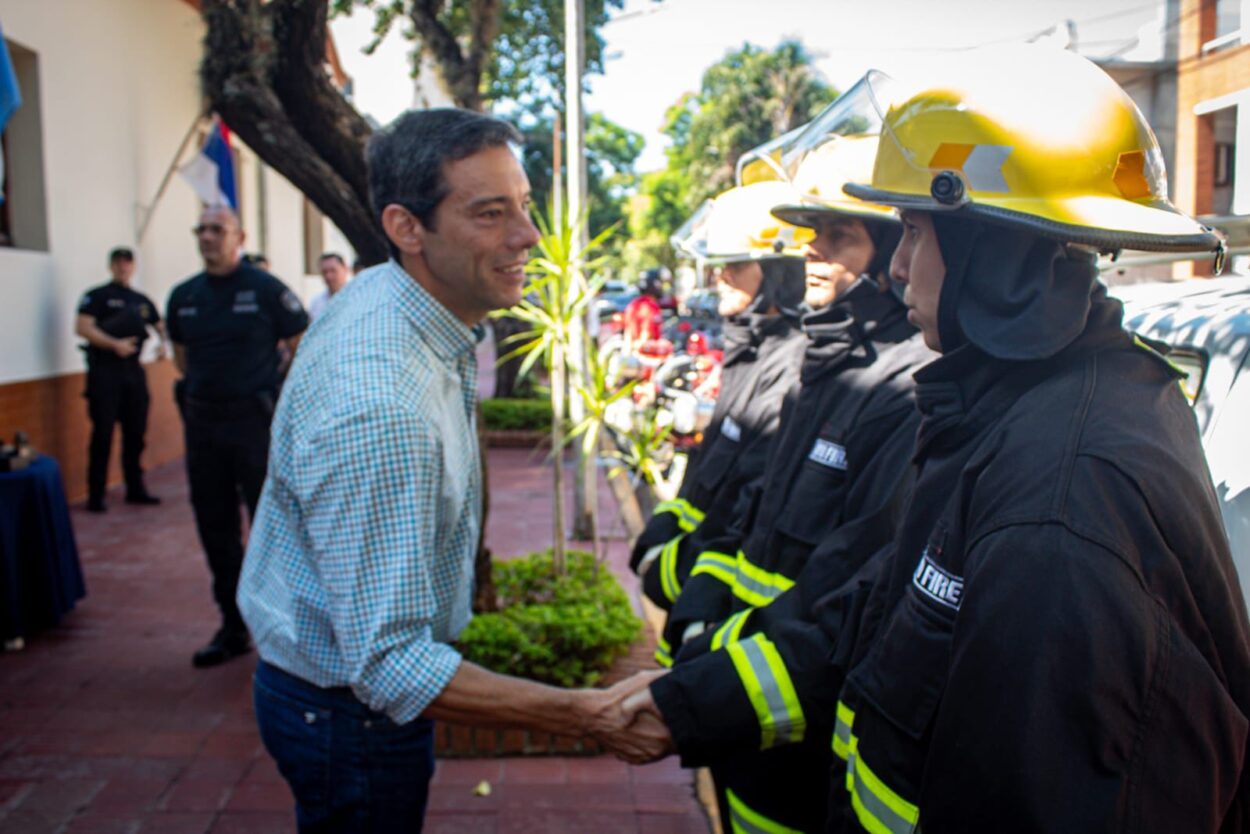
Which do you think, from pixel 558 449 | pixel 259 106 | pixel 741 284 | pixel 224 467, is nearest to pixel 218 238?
pixel 259 106

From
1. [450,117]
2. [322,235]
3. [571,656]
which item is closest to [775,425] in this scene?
Answer: [450,117]

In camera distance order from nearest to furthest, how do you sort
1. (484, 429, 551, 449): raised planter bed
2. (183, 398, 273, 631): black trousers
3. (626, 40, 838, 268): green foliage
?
(183, 398, 273, 631): black trousers
(484, 429, 551, 449): raised planter bed
(626, 40, 838, 268): green foliage

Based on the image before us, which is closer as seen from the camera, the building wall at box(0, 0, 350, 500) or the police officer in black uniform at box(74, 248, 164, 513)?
the building wall at box(0, 0, 350, 500)

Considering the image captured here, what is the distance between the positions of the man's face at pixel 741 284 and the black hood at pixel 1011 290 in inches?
81.8

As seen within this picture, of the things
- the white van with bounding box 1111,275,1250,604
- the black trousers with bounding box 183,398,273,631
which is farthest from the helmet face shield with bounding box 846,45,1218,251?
the black trousers with bounding box 183,398,273,631

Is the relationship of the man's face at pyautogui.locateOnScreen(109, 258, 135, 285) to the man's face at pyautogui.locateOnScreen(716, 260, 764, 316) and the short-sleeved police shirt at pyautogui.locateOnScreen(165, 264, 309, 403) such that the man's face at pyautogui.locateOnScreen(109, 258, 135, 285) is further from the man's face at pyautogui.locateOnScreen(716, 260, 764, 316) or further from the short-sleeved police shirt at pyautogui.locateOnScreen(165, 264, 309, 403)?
the man's face at pyautogui.locateOnScreen(716, 260, 764, 316)

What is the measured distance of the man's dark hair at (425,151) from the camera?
2143mm

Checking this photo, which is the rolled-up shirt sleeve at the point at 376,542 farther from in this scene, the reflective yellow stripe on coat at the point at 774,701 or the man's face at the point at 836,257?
the man's face at the point at 836,257

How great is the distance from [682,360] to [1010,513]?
10548 millimetres

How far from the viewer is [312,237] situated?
58.1 feet

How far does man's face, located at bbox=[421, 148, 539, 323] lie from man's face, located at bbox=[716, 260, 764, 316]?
1.46 m

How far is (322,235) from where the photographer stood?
18.1 meters

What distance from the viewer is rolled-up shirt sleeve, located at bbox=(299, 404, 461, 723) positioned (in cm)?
179

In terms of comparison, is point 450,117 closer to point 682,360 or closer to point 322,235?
point 682,360
